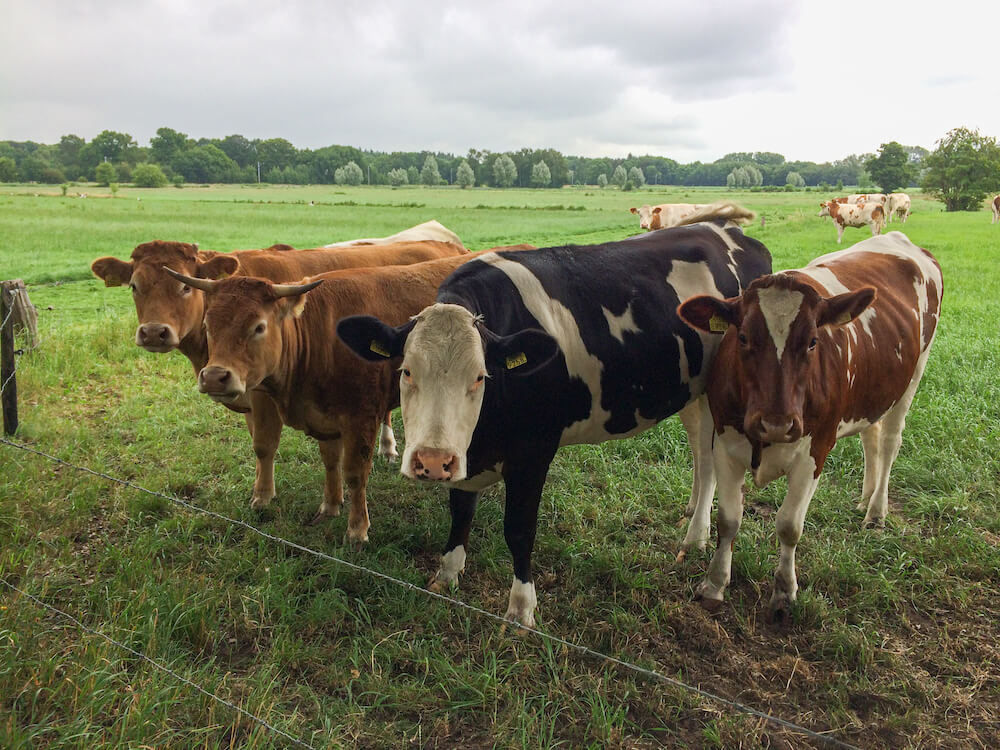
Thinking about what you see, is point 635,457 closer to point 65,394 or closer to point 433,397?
point 433,397

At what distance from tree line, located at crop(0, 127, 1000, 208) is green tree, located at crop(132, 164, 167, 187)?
0.40 feet

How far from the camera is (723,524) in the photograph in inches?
156

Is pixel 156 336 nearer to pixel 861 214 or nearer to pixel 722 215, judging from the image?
pixel 722 215

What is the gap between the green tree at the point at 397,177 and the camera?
108475 millimetres

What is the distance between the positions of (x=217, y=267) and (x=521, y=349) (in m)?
3.64

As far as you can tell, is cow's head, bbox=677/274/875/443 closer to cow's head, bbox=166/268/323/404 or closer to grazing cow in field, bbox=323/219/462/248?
cow's head, bbox=166/268/323/404

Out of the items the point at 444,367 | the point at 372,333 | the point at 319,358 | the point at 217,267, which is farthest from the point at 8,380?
the point at 444,367

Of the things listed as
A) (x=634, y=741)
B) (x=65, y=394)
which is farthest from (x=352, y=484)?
(x=65, y=394)

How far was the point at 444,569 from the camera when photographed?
406 cm

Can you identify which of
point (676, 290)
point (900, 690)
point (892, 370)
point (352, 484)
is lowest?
point (900, 690)

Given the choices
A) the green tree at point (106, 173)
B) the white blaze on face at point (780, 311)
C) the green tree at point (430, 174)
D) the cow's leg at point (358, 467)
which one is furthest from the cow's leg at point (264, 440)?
the green tree at point (430, 174)

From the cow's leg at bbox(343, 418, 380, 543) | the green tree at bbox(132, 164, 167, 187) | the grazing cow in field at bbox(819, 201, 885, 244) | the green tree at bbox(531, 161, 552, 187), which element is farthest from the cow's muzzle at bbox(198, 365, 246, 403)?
the green tree at bbox(531, 161, 552, 187)

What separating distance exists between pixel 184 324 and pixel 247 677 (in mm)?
3260

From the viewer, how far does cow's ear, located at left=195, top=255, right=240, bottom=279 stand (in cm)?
560
